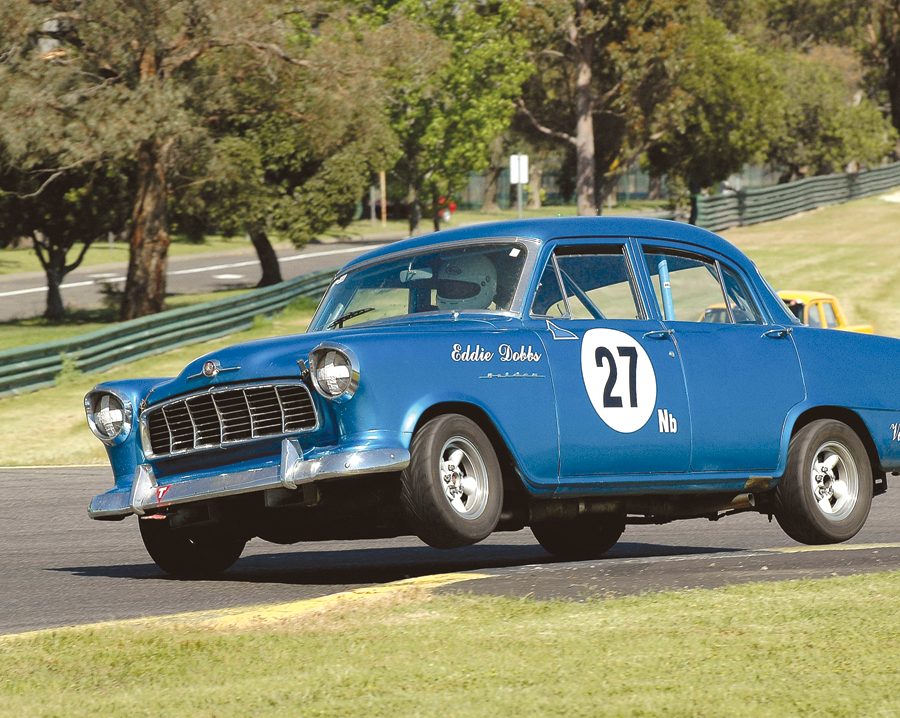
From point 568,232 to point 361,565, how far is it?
2.46 m

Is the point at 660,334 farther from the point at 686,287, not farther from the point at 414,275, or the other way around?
the point at 414,275

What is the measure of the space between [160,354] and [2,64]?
246 inches

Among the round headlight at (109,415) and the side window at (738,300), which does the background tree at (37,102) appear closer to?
the round headlight at (109,415)

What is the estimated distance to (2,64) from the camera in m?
28.8

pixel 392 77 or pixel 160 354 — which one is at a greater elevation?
pixel 392 77

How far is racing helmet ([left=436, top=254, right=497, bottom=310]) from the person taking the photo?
8.55m

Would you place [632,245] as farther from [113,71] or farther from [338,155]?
[338,155]

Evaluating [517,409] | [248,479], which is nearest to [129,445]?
[248,479]

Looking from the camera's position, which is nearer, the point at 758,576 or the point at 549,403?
the point at 758,576

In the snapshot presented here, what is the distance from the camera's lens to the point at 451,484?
774cm

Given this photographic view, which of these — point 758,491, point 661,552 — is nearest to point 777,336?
point 758,491

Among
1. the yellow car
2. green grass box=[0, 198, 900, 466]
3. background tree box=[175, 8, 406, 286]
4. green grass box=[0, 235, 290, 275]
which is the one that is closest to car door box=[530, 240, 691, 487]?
green grass box=[0, 198, 900, 466]

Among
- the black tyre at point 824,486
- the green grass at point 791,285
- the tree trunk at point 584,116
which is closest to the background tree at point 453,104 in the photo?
the tree trunk at point 584,116

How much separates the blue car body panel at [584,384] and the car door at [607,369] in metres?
0.01
